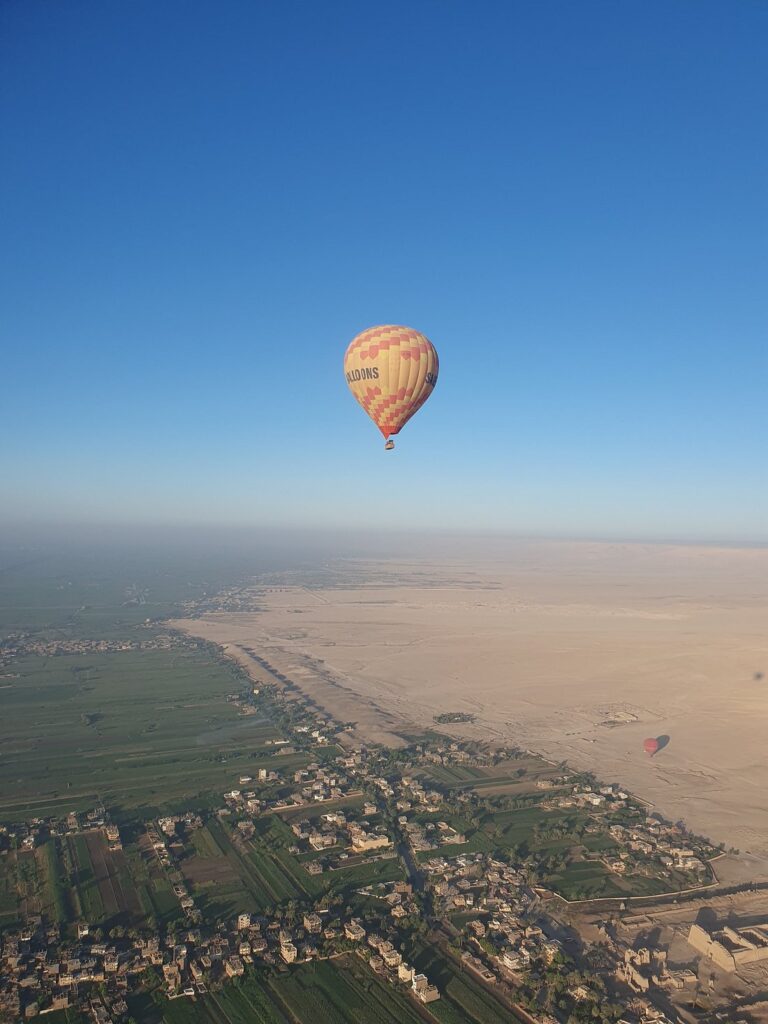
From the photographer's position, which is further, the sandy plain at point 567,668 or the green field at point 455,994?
the sandy plain at point 567,668

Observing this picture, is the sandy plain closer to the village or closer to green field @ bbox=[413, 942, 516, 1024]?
the village

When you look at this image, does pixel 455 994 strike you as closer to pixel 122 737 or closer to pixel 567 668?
pixel 122 737

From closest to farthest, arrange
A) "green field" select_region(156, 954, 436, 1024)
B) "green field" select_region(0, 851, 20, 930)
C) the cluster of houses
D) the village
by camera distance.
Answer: "green field" select_region(156, 954, 436, 1024)
the village
"green field" select_region(0, 851, 20, 930)
the cluster of houses

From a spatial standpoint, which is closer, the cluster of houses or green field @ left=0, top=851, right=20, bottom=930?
green field @ left=0, top=851, right=20, bottom=930

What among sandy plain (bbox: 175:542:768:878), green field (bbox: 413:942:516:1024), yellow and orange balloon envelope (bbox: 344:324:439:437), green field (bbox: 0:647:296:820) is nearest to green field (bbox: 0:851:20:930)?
green field (bbox: 0:647:296:820)

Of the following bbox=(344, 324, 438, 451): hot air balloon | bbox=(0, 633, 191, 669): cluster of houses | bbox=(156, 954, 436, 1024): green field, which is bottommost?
bbox=(156, 954, 436, 1024): green field

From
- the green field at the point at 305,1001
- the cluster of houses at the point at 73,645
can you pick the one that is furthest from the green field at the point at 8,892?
the cluster of houses at the point at 73,645

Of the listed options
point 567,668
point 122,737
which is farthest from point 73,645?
point 567,668

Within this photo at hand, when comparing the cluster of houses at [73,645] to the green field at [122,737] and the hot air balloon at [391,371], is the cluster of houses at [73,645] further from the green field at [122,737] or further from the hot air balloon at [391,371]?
the hot air balloon at [391,371]
